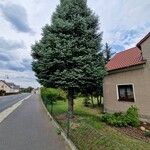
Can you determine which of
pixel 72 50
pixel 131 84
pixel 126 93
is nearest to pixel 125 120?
pixel 131 84

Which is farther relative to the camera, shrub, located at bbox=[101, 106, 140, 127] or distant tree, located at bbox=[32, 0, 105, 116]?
distant tree, located at bbox=[32, 0, 105, 116]

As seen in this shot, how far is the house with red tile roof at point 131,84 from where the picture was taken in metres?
16.4

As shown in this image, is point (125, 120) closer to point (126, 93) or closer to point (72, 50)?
point (126, 93)

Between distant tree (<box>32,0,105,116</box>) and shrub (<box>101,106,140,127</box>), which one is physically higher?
distant tree (<box>32,0,105,116</box>)

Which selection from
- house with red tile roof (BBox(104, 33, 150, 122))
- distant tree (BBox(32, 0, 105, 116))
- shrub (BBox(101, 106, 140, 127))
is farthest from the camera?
house with red tile roof (BBox(104, 33, 150, 122))

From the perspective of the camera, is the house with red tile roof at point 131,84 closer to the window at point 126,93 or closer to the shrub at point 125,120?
the window at point 126,93

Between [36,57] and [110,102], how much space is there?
283 inches

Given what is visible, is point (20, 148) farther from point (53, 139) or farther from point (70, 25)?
point (70, 25)

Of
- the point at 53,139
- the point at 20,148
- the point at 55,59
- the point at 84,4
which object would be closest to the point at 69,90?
the point at 55,59

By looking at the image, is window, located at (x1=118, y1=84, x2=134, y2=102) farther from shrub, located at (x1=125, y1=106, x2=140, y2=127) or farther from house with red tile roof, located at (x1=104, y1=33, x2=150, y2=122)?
shrub, located at (x1=125, y1=106, x2=140, y2=127)

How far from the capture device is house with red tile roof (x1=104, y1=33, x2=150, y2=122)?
16.4 metres

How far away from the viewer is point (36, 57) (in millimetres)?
21797

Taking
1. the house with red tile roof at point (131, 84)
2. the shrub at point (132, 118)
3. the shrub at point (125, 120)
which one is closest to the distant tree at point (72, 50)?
the house with red tile roof at point (131, 84)

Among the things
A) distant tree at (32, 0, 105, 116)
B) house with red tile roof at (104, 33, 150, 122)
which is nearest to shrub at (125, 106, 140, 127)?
house with red tile roof at (104, 33, 150, 122)
